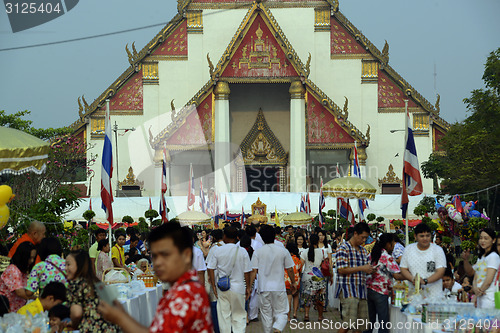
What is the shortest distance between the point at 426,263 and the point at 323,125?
30317mm

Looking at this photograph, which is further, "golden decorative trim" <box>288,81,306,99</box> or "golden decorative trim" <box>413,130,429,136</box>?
"golden decorative trim" <box>413,130,429,136</box>

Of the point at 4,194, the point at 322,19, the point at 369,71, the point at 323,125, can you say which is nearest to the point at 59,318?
the point at 4,194

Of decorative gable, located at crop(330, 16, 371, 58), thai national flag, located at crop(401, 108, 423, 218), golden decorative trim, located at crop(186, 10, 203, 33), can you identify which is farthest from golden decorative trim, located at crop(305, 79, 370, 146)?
thai national flag, located at crop(401, 108, 423, 218)

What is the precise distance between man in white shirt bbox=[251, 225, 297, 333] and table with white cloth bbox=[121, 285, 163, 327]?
1526 millimetres

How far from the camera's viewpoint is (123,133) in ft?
132

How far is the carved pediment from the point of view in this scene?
39.4m

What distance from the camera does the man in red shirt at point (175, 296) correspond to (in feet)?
11.7

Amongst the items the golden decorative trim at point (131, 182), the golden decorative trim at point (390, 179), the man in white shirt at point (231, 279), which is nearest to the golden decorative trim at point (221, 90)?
the golden decorative trim at point (131, 182)

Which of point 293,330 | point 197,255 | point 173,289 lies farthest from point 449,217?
point 173,289

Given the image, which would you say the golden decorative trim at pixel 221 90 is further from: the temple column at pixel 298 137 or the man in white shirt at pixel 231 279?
the man in white shirt at pixel 231 279

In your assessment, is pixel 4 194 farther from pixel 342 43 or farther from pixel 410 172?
pixel 342 43

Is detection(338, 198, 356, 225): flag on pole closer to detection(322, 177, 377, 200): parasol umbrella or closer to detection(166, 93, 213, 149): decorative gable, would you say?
detection(322, 177, 377, 200): parasol umbrella

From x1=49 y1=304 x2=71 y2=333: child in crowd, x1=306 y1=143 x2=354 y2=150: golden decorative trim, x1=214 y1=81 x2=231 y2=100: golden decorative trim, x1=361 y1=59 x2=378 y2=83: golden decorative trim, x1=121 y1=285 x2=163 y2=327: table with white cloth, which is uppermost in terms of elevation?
x1=361 y1=59 x2=378 y2=83: golden decorative trim

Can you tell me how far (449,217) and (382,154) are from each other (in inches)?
882
